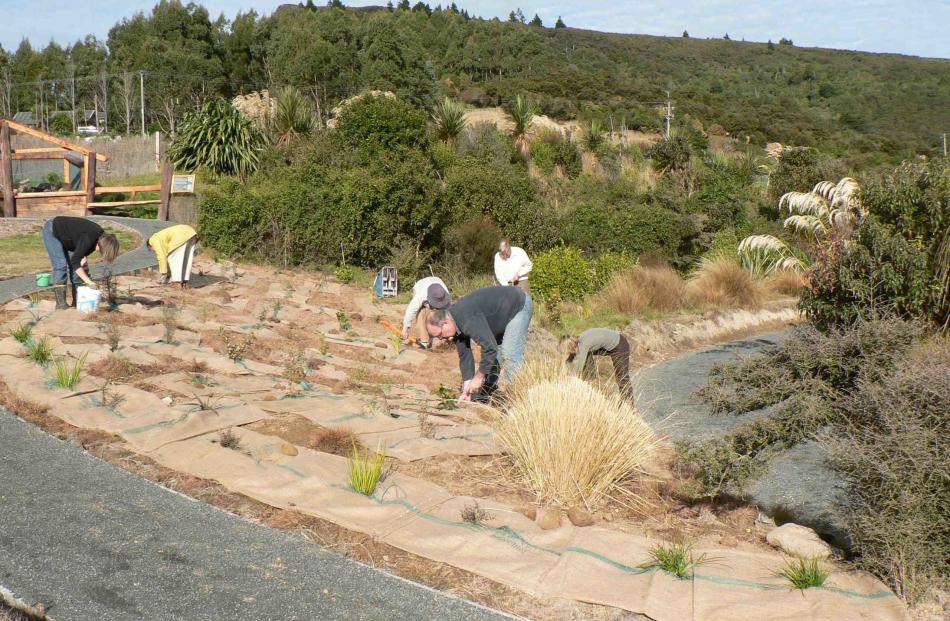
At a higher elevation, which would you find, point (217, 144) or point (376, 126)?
point (376, 126)

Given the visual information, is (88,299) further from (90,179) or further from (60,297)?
(90,179)

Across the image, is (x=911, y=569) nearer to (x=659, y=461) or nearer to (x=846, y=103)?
(x=659, y=461)

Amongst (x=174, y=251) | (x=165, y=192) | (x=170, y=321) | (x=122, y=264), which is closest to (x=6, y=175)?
(x=165, y=192)

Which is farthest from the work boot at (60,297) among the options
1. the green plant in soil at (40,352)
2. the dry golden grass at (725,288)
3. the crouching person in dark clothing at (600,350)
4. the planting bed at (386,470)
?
the dry golden grass at (725,288)

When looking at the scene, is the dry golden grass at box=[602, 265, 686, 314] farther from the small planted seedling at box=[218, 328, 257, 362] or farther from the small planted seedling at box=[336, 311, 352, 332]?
the small planted seedling at box=[218, 328, 257, 362]

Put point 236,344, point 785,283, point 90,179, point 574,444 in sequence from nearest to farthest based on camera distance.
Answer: point 574,444 < point 236,344 < point 785,283 < point 90,179

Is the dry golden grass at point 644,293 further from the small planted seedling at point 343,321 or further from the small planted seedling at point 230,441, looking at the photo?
the small planted seedling at point 230,441

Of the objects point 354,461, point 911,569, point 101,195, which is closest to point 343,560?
point 354,461

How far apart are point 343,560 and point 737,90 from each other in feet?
262

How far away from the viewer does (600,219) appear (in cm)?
2345

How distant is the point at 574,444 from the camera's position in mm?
5414

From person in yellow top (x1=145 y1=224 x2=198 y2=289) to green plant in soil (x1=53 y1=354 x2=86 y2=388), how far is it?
5.55 m

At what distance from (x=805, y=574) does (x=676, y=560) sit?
23.6 inches

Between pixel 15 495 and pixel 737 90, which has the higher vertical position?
pixel 737 90
